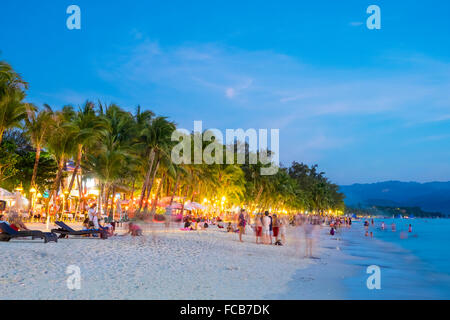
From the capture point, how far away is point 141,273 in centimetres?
980

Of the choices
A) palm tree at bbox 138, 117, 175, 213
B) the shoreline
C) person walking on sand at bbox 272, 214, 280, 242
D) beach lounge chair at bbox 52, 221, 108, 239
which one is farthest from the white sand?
palm tree at bbox 138, 117, 175, 213

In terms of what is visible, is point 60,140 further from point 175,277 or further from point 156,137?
point 175,277

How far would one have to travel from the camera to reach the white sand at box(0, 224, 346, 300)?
774 centimetres

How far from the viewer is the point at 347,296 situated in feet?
30.5

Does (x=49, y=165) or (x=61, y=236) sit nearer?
(x=61, y=236)

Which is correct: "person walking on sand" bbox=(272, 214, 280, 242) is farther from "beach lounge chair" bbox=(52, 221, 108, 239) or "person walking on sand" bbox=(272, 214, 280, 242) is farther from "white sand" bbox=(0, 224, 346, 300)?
"beach lounge chair" bbox=(52, 221, 108, 239)

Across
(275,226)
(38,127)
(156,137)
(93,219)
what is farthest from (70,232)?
(156,137)

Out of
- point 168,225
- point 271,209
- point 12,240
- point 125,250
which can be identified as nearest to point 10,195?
point 168,225

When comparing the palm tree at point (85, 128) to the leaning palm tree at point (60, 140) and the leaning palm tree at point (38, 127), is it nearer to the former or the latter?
the leaning palm tree at point (60, 140)

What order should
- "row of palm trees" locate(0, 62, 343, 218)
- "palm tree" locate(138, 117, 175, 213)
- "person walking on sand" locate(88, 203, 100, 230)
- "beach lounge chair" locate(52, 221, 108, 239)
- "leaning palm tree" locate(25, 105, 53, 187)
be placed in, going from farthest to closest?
"palm tree" locate(138, 117, 175, 213), "leaning palm tree" locate(25, 105, 53, 187), "row of palm trees" locate(0, 62, 343, 218), "person walking on sand" locate(88, 203, 100, 230), "beach lounge chair" locate(52, 221, 108, 239)

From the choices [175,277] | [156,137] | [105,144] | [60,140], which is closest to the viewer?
[175,277]

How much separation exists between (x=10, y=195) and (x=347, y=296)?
2274 centimetres

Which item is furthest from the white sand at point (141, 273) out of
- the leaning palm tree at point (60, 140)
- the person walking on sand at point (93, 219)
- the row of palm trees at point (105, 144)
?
A: the leaning palm tree at point (60, 140)
